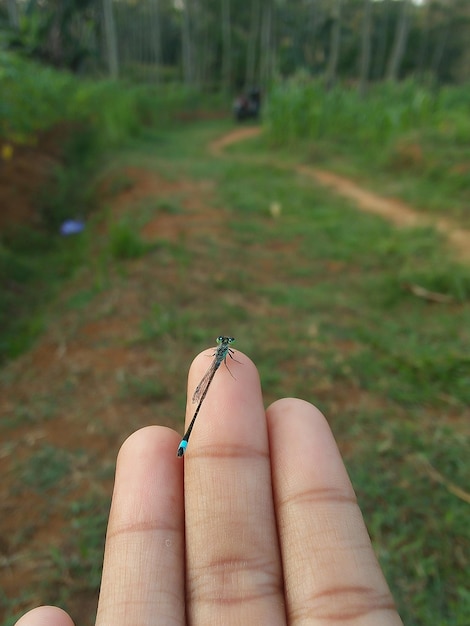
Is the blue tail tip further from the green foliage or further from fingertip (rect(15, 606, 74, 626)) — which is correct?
the green foliage

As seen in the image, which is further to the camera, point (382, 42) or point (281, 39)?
point (281, 39)

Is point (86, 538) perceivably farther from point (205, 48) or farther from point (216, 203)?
point (205, 48)

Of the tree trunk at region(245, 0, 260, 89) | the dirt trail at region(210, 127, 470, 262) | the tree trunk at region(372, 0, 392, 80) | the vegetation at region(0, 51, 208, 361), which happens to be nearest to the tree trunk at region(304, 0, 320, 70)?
the tree trunk at region(245, 0, 260, 89)

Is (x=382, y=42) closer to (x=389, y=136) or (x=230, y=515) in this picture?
(x=389, y=136)

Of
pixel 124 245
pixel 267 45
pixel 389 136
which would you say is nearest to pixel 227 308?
pixel 124 245

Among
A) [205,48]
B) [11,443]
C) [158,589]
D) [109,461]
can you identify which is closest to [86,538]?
[109,461]

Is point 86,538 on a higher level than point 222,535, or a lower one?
lower
